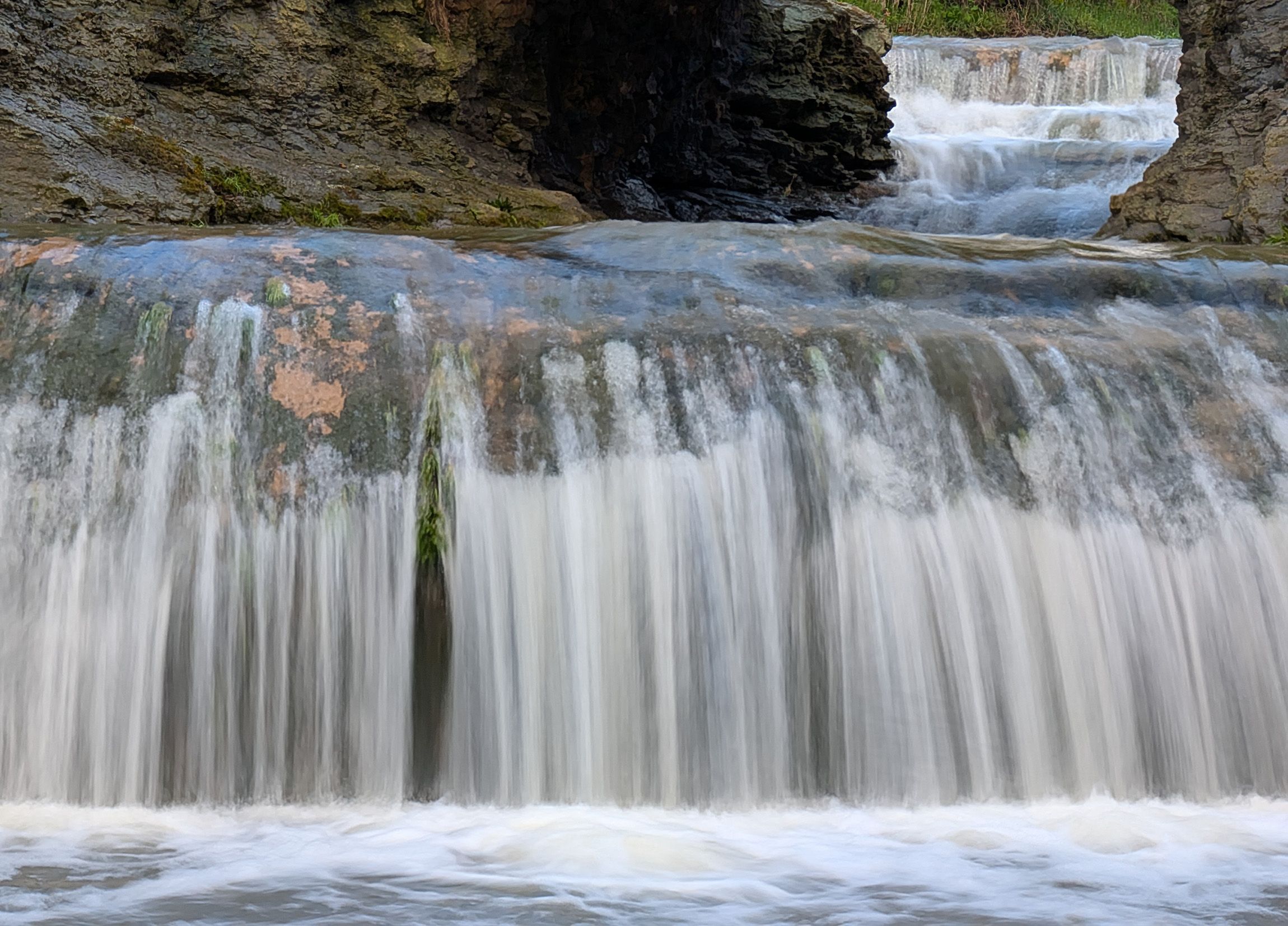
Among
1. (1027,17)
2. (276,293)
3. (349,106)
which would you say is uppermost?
(1027,17)

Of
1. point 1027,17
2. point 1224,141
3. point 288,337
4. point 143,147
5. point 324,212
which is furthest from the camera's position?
point 1027,17

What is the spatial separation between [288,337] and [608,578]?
118 centimetres

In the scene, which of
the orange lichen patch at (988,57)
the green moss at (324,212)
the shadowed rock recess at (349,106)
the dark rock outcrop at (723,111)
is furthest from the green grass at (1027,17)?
the green moss at (324,212)

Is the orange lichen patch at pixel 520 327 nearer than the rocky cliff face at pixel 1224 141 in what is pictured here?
Yes

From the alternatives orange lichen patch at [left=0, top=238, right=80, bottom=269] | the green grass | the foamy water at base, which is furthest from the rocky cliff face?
the green grass

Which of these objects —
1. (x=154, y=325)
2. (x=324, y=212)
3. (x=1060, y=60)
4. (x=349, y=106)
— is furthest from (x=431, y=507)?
(x=1060, y=60)

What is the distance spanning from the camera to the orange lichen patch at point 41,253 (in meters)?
3.66

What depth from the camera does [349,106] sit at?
7000 mm

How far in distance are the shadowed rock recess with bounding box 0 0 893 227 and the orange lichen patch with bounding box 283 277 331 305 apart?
2172 mm

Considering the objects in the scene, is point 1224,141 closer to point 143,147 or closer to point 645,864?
point 143,147

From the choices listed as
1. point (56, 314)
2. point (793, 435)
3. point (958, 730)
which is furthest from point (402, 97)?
point (958, 730)

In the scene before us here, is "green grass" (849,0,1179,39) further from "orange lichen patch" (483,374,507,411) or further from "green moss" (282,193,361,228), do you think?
"orange lichen patch" (483,374,507,411)

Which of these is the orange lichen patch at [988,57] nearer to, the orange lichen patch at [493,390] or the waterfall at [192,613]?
the orange lichen patch at [493,390]

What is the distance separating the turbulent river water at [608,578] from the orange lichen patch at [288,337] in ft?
0.04
